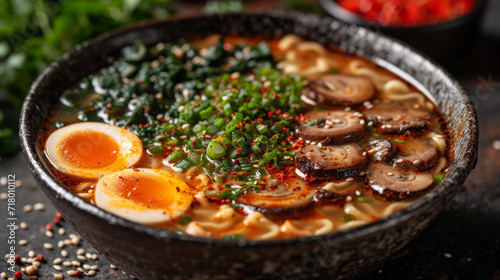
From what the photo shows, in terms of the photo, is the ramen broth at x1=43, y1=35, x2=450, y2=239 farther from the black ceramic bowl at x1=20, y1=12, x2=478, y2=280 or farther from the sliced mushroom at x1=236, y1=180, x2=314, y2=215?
the black ceramic bowl at x1=20, y1=12, x2=478, y2=280

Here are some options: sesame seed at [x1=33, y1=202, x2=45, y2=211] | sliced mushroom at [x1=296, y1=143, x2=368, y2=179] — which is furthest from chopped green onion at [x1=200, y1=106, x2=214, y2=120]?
sesame seed at [x1=33, y1=202, x2=45, y2=211]

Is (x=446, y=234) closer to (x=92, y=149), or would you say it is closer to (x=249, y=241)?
(x=249, y=241)

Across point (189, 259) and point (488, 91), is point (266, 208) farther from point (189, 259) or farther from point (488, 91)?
point (488, 91)

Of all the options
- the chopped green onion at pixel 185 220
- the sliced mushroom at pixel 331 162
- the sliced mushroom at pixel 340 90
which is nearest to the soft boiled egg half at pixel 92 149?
the chopped green onion at pixel 185 220

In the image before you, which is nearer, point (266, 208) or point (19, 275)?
point (266, 208)

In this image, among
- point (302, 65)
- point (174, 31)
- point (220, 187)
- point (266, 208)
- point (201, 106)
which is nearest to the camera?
point (266, 208)

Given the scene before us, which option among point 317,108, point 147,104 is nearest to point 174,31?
point 147,104

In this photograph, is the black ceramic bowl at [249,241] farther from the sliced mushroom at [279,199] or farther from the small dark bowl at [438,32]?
the small dark bowl at [438,32]
